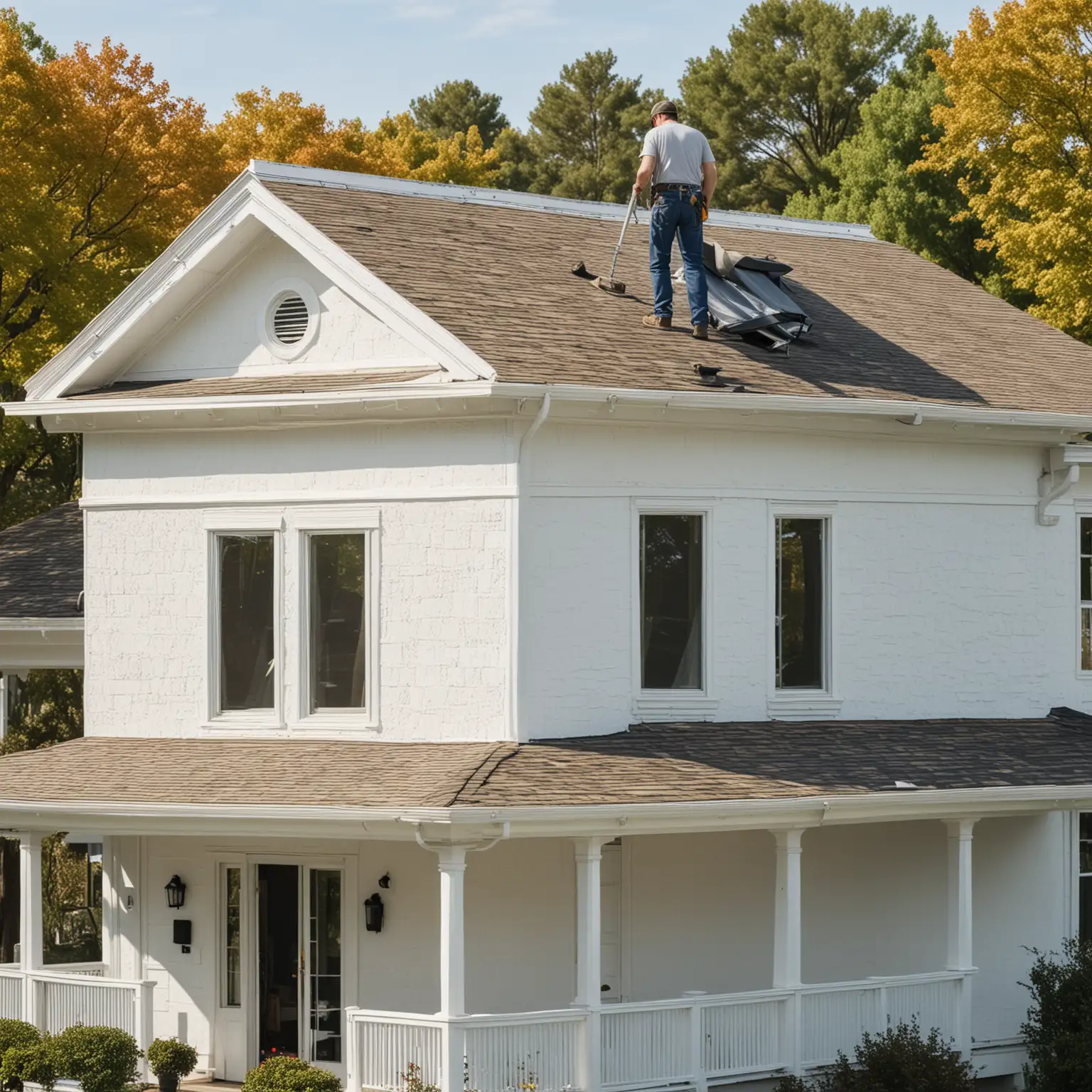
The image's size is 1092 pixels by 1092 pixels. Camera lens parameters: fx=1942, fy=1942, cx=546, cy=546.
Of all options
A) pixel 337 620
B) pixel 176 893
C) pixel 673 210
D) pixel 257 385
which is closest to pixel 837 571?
pixel 673 210

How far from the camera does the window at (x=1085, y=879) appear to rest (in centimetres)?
1973

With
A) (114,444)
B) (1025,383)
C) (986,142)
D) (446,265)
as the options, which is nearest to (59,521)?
(114,444)

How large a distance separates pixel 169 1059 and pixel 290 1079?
2189 millimetres

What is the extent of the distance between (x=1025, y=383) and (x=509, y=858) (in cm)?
774

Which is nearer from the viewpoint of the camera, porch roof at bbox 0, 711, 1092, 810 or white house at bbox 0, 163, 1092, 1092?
porch roof at bbox 0, 711, 1092, 810

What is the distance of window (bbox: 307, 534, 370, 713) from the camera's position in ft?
58.8

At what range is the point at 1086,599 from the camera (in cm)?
2084

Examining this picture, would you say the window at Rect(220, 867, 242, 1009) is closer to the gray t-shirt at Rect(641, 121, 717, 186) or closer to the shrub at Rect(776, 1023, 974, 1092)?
the shrub at Rect(776, 1023, 974, 1092)

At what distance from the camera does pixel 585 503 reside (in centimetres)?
1756

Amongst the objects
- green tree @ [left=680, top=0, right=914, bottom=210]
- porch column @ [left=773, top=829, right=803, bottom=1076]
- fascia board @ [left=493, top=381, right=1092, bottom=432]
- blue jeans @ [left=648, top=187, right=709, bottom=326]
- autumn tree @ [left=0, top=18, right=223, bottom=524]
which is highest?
green tree @ [left=680, top=0, right=914, bottom=210]

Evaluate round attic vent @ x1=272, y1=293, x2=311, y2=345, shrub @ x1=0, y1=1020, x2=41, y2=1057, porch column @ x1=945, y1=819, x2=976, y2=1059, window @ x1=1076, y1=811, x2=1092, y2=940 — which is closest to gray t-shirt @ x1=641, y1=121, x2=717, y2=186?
round attic vent @ x1=272, y1=293, x2=311, y2=345

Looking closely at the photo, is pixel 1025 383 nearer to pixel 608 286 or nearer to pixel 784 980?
pixel 608 286

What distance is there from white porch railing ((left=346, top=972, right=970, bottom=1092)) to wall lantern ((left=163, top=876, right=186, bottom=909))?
3734 millimetres

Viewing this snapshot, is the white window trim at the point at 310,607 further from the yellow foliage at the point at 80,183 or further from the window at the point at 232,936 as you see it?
the yellow foliage at the point at 80,183
